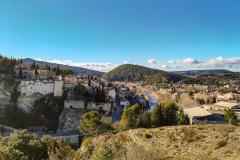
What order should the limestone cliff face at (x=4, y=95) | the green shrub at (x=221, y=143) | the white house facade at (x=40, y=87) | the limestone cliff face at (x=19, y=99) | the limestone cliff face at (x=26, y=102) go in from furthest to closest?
the white house facade at (x=40, y=87), the limestone cliff face at (x=26, y=102), the limestone cliff face at (x=19, y=99), the limestone cliff face at (x=4, y=95), the green shrub at (x=221, y=143)

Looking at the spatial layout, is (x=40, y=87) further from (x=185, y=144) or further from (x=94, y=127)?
(x=185, y=144)

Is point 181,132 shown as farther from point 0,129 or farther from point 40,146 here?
point 0,129

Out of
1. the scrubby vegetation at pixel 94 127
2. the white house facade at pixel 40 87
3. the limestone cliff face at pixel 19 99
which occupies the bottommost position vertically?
the scrubby vegetation at pixel 94 127

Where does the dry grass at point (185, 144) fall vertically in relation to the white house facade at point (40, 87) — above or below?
below

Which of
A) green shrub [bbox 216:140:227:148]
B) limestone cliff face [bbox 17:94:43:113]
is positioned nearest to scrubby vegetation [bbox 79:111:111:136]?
limestone cliff face [bbox 17:94:43:113]

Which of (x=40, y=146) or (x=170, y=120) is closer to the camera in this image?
(x=40, y=146)

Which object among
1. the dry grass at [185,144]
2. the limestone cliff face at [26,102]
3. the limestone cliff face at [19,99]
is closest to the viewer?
the dry grass at [185,144]

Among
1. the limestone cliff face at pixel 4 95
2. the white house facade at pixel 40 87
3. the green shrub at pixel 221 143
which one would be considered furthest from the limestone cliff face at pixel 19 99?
the green shrub at pixel 221 143

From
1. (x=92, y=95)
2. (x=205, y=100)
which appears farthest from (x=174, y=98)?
(x=92, y=95)

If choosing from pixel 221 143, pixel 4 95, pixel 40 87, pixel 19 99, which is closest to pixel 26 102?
pixel 19 99

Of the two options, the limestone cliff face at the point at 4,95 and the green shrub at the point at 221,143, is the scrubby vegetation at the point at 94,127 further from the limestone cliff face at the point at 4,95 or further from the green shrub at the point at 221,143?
the limestone cliff face at the point at 4,95

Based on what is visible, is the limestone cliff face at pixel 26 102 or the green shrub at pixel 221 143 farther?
the limestone cliff face at pixel 26 102
